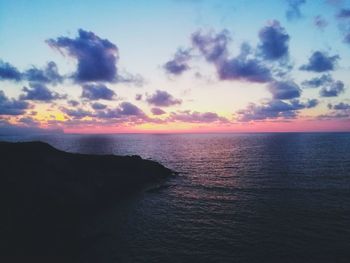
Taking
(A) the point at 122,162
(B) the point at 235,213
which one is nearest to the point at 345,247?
(B) the point at 235,213

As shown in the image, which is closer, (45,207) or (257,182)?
(45,207)

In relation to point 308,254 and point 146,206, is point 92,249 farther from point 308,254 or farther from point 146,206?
point 308,254

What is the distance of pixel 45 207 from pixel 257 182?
4393 centimetres

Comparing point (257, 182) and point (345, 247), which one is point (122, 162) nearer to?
point (257, 182)

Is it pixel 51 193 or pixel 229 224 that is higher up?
pixel 51 193

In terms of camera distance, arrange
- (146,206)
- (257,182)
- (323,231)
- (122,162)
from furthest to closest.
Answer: (122,162) → (257,182) → (146,206) → (323,231)

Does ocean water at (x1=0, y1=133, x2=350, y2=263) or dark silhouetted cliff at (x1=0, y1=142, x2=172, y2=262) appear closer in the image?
ocean water at (x1=0, y1=133, x2=350, y2=263)

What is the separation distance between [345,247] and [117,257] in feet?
80.6

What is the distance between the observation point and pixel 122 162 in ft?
230

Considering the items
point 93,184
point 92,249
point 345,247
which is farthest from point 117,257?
point 93,184

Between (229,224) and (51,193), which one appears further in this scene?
(51,193)

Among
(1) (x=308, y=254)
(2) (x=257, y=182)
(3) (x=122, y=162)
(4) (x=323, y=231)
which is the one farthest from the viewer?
(3) (x=122, y=162)

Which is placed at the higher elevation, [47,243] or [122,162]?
[122,162]

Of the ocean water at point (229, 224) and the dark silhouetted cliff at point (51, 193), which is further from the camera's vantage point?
the dark silhouetted cliff at point (51, 193)
